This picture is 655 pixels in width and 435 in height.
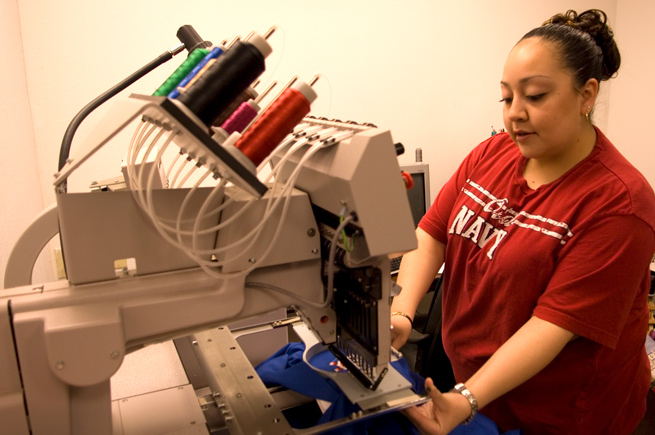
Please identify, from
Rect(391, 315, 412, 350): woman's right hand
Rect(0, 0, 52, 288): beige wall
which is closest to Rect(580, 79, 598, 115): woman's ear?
Rect(391, 315, 412, 350): woman's right hand

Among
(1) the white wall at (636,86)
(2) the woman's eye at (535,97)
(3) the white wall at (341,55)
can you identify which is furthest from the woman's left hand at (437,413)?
(1) the white wall at (636,86)

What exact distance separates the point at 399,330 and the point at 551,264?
1.13 ft

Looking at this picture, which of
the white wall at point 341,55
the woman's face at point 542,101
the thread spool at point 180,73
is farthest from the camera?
the white wall at point 341,55

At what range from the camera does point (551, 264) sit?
98 cm

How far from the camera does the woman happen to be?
917mm

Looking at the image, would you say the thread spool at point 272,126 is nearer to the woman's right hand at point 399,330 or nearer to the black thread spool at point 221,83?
the black thread spool at point 221,83

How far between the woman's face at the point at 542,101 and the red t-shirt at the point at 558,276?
0.08 meters

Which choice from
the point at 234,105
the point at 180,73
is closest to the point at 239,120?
the point at 234,105

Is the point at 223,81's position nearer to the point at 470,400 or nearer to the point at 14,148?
the point at 470,400

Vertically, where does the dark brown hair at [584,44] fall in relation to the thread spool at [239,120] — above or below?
above

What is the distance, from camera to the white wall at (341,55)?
178 cm

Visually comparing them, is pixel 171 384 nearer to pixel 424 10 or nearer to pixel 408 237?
pixel 408 237

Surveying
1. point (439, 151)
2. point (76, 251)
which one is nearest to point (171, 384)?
point (76, 251)

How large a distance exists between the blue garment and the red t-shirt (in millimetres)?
244
